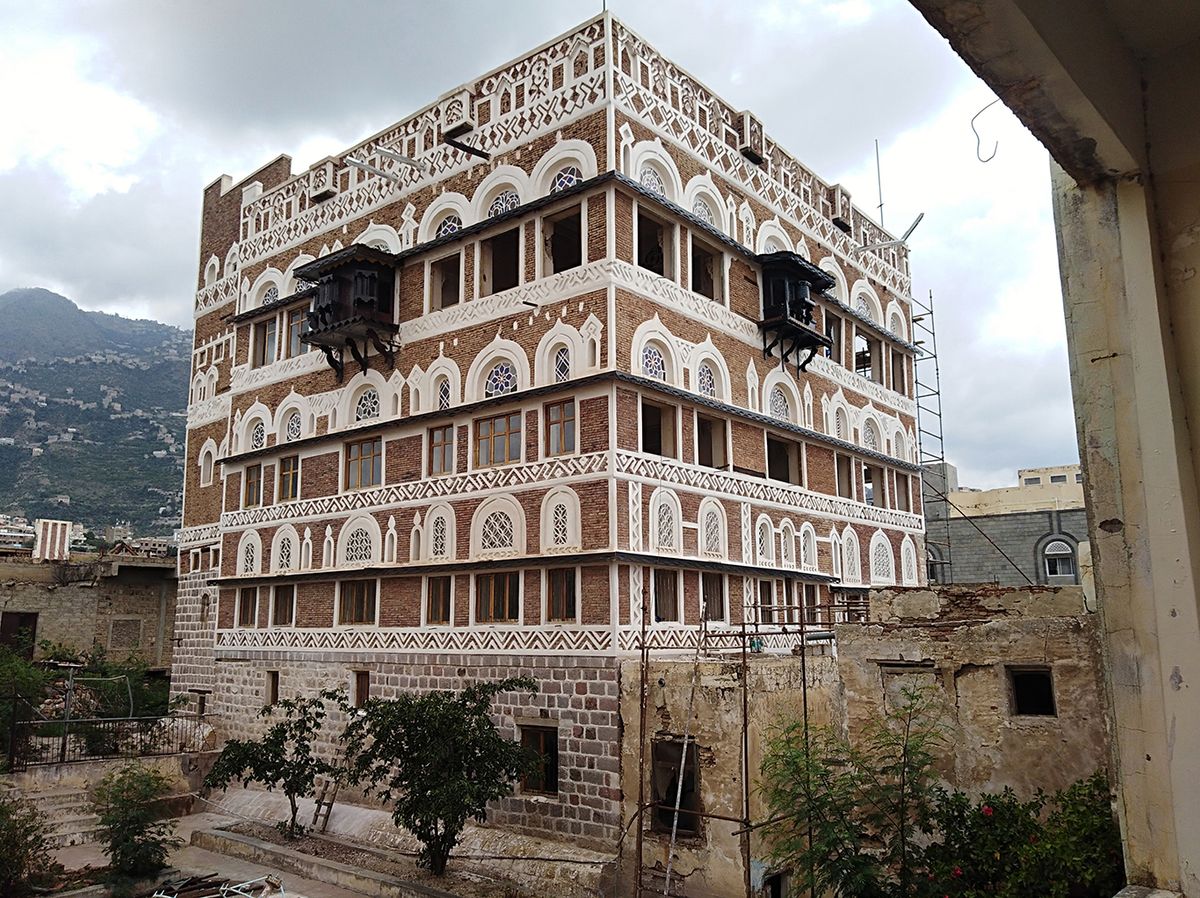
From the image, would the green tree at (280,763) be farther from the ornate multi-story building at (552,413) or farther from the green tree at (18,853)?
the green tree at (18,853)

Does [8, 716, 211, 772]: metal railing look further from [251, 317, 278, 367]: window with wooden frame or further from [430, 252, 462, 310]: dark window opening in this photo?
[430, 252, 462, 310]: dark window opening

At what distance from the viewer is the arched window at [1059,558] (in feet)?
105

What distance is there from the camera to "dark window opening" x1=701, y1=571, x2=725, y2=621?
1859 centimetres

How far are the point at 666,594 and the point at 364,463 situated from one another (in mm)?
8074

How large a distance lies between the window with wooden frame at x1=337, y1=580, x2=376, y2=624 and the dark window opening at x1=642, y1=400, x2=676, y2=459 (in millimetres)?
6695

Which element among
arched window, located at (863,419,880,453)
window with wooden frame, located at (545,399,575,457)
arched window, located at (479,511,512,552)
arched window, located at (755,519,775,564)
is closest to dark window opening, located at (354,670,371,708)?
arched window, located at (479,511,512,552)

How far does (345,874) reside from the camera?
52.5ft

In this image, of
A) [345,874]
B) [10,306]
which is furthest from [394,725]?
[10,306]

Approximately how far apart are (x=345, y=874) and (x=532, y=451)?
7.92 meters

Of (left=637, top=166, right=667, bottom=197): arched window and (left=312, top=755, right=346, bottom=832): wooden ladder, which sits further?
(left=312, top=755, right=346, bottom=832): wooden ladder

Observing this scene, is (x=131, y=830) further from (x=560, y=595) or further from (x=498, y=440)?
(x=498, y=440)

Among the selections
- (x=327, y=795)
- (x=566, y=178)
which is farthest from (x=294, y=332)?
(x=327, y=795)

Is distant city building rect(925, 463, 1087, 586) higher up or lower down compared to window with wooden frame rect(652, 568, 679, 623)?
higher up

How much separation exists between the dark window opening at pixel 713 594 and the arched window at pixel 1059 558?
61.0ft
